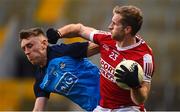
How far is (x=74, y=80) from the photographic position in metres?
6.54

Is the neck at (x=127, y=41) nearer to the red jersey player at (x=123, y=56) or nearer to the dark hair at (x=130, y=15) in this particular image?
the red jersey player at (x=123, y=56)

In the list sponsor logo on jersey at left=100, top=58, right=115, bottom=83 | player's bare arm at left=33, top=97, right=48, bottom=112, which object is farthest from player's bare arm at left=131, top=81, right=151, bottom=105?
player's bare arm at left=33, top=97, right=48, bottom=112

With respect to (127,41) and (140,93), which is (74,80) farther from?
(140,93)

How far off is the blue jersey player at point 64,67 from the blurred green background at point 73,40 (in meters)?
6.00

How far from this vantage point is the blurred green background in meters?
13.3

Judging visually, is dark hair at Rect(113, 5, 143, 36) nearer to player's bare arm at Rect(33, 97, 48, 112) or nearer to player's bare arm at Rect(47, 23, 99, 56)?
player's bare arm at Rect(47, 23, 99, 56)

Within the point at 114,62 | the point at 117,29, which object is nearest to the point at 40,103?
the point at 114,62

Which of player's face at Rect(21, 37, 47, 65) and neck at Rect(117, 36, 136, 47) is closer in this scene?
neck at Rect(117, 36, 136, 47)

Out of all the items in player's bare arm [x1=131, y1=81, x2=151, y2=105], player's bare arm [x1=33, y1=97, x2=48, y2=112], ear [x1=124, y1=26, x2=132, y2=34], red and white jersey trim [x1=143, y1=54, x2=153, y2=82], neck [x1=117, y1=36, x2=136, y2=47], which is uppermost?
ear [x1=124, y1=26, x2=132, y2=34]

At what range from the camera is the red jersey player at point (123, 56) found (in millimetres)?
5504

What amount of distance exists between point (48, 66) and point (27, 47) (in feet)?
0.99

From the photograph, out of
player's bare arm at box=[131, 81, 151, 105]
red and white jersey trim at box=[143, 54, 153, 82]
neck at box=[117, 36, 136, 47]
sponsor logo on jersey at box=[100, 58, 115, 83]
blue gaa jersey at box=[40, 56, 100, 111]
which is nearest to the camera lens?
player's bare arm at box=[131, 81, 151, 105]

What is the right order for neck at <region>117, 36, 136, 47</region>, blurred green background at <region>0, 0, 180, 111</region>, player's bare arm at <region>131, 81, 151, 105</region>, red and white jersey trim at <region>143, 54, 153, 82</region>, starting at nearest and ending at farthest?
player's bare arm at <region>131, 81, 151, 105</region> < red and white jersey trim at <region>143, 54, 153, 82</region> < neck at <region>117, 36, 136, 47</region> < blurred green background at <region>0, 0, 180, 111</region>

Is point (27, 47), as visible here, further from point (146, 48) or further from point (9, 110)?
point (9, 110)
